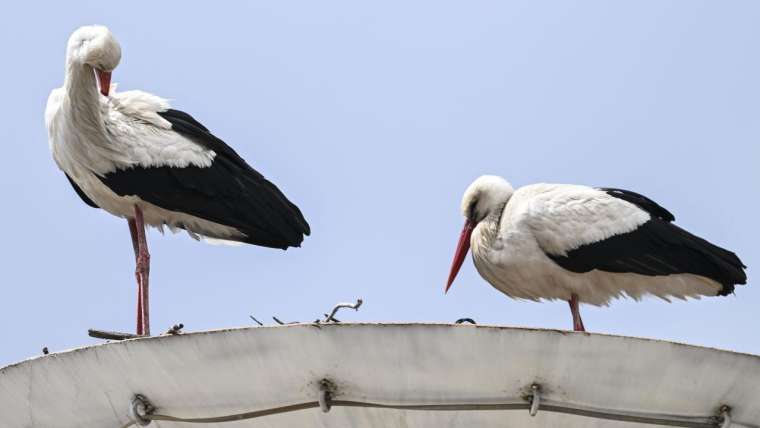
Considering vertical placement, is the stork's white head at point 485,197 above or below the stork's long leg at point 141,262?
above

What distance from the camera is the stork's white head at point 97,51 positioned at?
477 inches

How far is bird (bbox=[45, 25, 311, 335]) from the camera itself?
1243 centimetres

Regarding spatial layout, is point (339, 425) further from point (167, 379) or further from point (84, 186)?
point (84, 186)

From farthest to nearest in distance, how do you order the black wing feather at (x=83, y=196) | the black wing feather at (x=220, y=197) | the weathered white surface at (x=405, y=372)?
the black wing feather at (x=83, y=196)
the black wing feather at (x=220, y=197)
the weathered white surface at (x=405, y=372)

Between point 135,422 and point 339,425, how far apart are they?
3.91ft

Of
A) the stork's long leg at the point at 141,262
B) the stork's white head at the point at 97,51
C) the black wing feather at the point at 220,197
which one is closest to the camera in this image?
the stork's white head at the point at 97,51

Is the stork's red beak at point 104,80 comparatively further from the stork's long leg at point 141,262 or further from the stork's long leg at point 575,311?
the stork's long leg at point 575,311

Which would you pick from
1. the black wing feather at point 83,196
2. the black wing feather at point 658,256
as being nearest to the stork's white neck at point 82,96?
the black wing feather at point 83,196

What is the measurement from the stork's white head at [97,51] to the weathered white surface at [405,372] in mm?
3549

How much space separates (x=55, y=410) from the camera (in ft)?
30.8

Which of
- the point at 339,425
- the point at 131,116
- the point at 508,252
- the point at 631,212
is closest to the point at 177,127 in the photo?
the point at 131,116

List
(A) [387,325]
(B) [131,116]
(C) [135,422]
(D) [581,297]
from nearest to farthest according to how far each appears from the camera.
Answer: (A) [387,325]
(C) [135,422]
(B) [131,116]
(D) [581,297]

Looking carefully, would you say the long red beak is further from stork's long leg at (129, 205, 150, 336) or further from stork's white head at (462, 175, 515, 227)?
stork's long leg at (129, 205, 150, 336)

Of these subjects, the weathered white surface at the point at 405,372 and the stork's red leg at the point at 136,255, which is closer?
the weathered white surface at the point at 405,372
